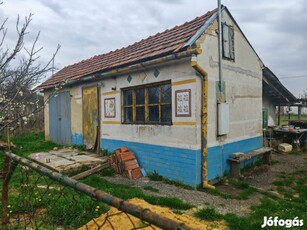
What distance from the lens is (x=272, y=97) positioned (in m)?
14.0

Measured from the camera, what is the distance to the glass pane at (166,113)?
22.2 ft

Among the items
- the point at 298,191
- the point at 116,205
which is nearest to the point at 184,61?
the point at 298,191

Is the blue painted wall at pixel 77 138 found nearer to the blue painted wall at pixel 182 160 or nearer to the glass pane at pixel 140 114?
the blue painted wall at pixel 182 160

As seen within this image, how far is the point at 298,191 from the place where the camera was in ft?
20.2

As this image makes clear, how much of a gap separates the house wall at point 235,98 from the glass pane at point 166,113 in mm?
1064

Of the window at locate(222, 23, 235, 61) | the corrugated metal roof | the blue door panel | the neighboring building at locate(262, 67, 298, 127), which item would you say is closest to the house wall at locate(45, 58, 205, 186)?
the window at locate(222, 23, 235, 61)

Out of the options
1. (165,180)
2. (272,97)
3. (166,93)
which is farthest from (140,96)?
(272,97)

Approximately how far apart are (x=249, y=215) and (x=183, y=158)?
6.98 ft

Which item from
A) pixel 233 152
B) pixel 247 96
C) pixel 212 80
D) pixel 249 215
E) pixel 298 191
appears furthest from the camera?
pixel 247 96

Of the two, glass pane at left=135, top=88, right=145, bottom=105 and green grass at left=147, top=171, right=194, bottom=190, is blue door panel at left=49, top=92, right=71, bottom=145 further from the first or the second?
green grass at left=147, top=171, right=194, bottom=190

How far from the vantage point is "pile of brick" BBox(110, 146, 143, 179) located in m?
7.08

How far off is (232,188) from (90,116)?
6.29 m

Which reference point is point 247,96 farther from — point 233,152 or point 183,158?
point 183,158

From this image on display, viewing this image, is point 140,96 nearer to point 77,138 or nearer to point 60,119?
point 77,138
